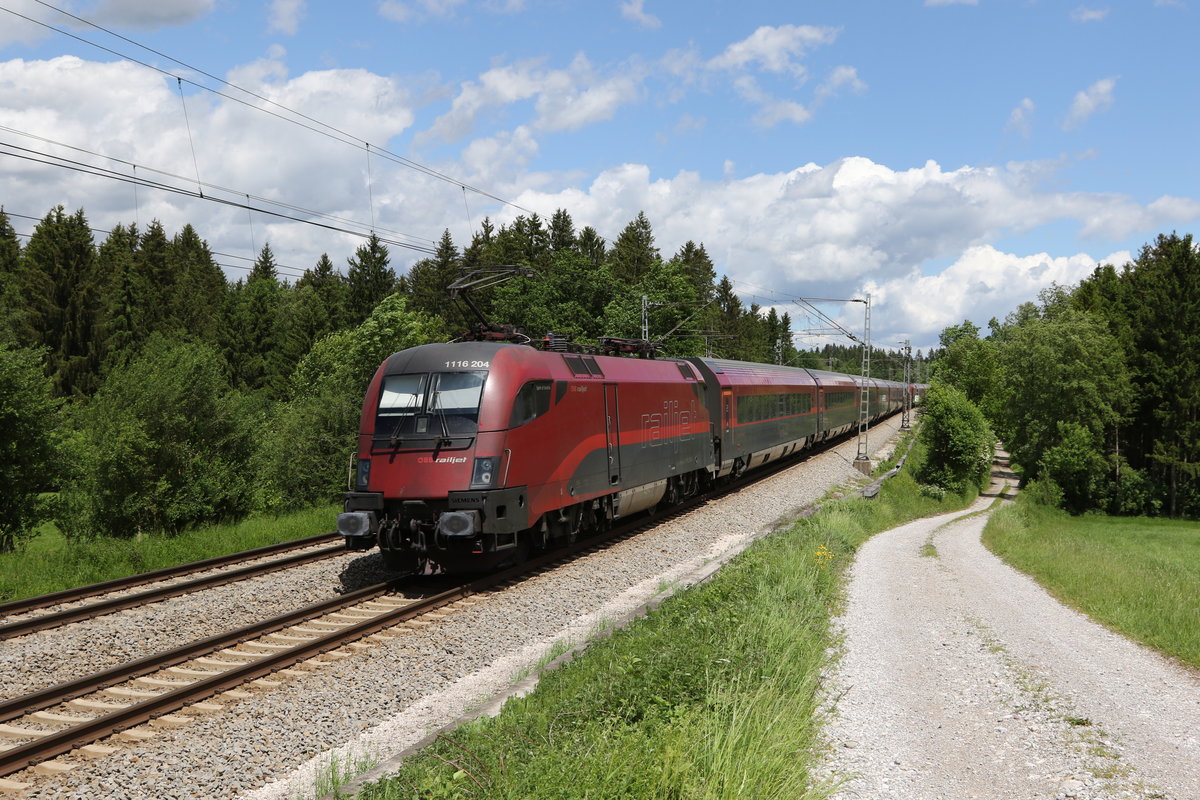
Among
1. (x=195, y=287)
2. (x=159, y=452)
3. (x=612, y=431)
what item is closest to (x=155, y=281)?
(x=195, y=287)

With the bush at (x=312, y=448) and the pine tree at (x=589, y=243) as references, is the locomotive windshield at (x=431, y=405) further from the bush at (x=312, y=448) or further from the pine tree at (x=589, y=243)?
the pine tree at (x=589, y=243)

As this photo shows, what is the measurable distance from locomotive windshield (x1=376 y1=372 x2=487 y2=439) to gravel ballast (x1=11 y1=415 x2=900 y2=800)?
270cm

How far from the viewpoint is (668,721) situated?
6.34m

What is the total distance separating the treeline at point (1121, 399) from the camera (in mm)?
52688

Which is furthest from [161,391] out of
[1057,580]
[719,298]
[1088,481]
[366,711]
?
[719,298]

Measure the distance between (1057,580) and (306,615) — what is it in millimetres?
12425

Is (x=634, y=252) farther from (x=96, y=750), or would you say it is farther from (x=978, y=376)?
(x=96, y=750)

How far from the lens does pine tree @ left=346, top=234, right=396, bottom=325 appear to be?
61094 mm

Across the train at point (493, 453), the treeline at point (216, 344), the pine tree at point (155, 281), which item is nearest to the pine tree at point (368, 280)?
the treeline at point (216, 344)

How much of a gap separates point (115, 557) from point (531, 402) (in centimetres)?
742

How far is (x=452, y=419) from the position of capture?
12547mm

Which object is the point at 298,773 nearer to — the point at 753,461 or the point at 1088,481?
the point at 753,461

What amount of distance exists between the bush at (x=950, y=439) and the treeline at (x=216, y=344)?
11.9m

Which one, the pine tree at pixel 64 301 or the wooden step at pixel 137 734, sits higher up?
the pine tree at pixel 64 301
